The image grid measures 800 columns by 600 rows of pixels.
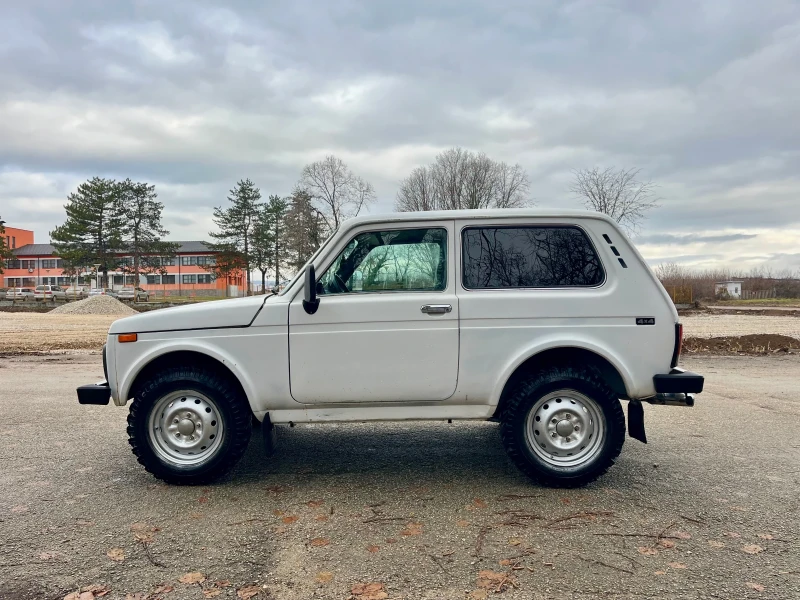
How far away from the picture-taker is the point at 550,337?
158 inches

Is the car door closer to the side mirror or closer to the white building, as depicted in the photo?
the side mirror

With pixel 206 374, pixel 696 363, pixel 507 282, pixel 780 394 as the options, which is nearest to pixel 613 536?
pixel 507 282

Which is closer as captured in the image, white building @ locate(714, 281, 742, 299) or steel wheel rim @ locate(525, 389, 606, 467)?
steel wheel rim @ locate(525, 389, 606, 467)

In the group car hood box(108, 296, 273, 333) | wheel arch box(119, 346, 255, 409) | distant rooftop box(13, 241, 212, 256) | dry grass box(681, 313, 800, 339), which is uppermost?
distant rooftop box(13, 241, 212, 256)

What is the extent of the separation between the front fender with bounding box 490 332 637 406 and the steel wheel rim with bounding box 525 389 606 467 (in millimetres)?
299

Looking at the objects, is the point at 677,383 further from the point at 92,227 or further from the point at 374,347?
the point at 92,227

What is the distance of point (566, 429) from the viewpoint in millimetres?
4074

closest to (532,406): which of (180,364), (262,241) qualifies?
(180,364)

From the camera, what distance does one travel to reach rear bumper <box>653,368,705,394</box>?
396 cm

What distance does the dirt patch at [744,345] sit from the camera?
41.4 feet

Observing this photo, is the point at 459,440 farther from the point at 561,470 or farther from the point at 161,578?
the point at 161,578

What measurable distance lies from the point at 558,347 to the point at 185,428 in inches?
110

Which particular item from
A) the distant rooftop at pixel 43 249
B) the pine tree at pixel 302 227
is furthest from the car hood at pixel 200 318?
the distant rooftop at pixel 43 249

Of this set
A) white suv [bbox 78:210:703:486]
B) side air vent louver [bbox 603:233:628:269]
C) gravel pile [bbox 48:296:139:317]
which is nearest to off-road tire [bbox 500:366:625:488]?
white suv [bbox 78:210:703:486]
